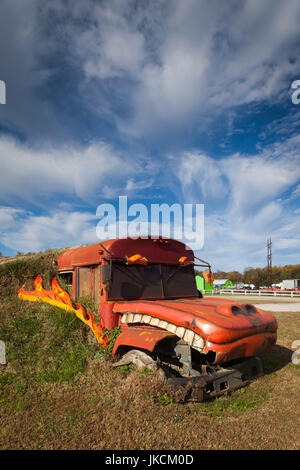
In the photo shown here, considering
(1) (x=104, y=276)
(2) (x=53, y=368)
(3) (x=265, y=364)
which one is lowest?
(3) (x=265, y=364)

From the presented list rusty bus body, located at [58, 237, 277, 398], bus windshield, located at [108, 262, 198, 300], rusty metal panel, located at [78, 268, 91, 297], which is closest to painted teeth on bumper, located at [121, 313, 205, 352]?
rusty bus body, located at [58, 237, 277, 398]

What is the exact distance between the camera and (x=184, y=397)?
390cm

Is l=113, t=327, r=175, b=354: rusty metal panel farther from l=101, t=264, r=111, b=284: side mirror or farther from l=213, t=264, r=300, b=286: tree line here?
l=213, t=264, r=300, b=286: tree line

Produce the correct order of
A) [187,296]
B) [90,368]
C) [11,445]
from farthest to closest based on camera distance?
[187,296] < [90,368] < [11,445]

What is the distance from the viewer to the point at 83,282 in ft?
20.6

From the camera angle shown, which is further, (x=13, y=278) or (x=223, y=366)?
(x=13, y=278)

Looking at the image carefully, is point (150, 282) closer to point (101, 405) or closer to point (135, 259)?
point (135, 259)

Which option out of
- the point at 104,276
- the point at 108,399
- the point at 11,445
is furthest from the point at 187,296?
the point at 11,445

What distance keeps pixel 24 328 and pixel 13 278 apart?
108 inches

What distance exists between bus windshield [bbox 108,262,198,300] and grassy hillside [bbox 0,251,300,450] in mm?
1107

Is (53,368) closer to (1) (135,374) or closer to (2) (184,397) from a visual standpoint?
(1) (135,374)

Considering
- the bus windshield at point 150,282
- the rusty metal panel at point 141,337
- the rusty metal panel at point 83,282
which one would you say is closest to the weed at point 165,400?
the rusty metal panel at point 141,337

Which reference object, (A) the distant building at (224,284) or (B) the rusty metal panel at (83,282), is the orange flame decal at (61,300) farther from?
(A) the distant building at (224,284)

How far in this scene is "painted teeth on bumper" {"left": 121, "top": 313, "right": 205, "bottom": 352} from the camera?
388 centimetres
